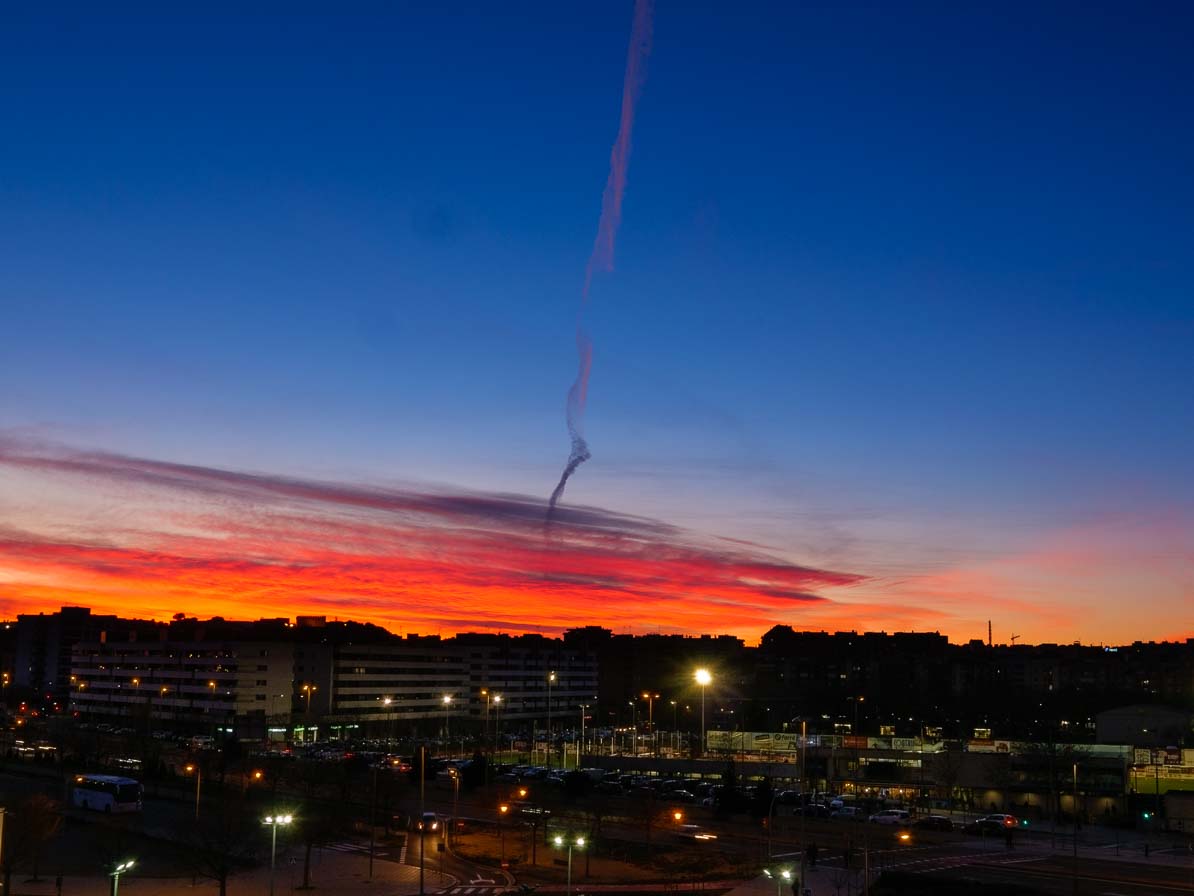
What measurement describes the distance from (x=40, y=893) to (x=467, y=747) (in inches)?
2719

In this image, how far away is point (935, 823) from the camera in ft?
171

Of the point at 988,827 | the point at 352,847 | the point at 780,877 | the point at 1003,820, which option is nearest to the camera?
the point at 780,877

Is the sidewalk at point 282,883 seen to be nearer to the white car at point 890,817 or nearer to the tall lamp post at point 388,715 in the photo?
the white car at point 890,817

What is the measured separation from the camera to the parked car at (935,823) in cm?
5184

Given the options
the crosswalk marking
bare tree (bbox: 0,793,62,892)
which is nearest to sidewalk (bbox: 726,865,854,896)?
the crosswalk marking

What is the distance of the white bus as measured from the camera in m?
51.7

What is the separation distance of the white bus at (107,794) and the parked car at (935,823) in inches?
1452

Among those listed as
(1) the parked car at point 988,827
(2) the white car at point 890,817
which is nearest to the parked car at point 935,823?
(1) the parked car at point 988,827

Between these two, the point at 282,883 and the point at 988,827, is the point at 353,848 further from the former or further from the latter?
the point at 988,827

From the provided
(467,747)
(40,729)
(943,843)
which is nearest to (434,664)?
(467,747)

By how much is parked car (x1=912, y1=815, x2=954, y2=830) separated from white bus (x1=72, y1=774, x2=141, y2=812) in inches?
1452

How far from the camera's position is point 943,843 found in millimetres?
48000

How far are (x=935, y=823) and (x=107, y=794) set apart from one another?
128ft

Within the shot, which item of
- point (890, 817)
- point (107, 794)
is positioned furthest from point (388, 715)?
point (890, 817)
